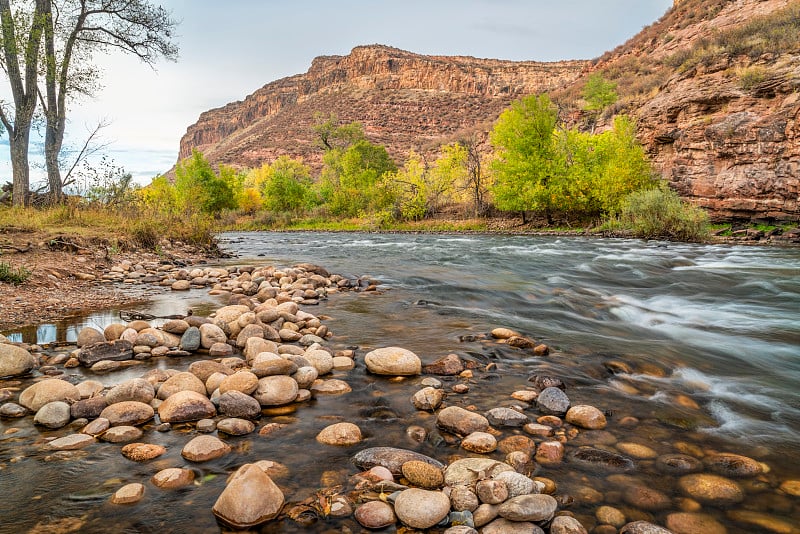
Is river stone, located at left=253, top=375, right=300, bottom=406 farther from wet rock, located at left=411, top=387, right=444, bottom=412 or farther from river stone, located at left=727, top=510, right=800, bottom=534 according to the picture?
river stone, located at left=727, top=510, right=800, bottom=534

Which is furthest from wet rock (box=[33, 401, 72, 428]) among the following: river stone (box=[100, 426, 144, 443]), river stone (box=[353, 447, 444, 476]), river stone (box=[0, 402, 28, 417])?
river stone (box=[353, 447, 444, 476])

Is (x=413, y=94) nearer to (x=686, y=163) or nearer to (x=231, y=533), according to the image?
(x=686, y=163)

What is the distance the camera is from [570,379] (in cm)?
376

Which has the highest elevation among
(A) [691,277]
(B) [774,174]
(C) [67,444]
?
(B) [774,174]

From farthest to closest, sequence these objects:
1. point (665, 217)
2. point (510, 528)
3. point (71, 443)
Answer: point (665, 217) < point (71, 443) < point (510, 528)

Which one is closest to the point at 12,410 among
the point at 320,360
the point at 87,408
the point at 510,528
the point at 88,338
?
the point at 87,408

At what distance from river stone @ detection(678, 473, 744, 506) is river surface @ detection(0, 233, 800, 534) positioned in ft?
0.18

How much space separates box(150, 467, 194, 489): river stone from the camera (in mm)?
2180

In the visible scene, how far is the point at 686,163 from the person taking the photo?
22.2 metres

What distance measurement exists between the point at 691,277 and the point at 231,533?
1136cm

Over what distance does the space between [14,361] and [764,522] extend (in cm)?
512

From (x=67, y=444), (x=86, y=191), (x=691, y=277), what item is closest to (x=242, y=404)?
(x=67, y=444)

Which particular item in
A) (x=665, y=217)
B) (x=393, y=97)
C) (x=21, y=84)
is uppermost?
(x=393, y=97)

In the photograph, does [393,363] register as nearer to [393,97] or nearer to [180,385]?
[180,385]
